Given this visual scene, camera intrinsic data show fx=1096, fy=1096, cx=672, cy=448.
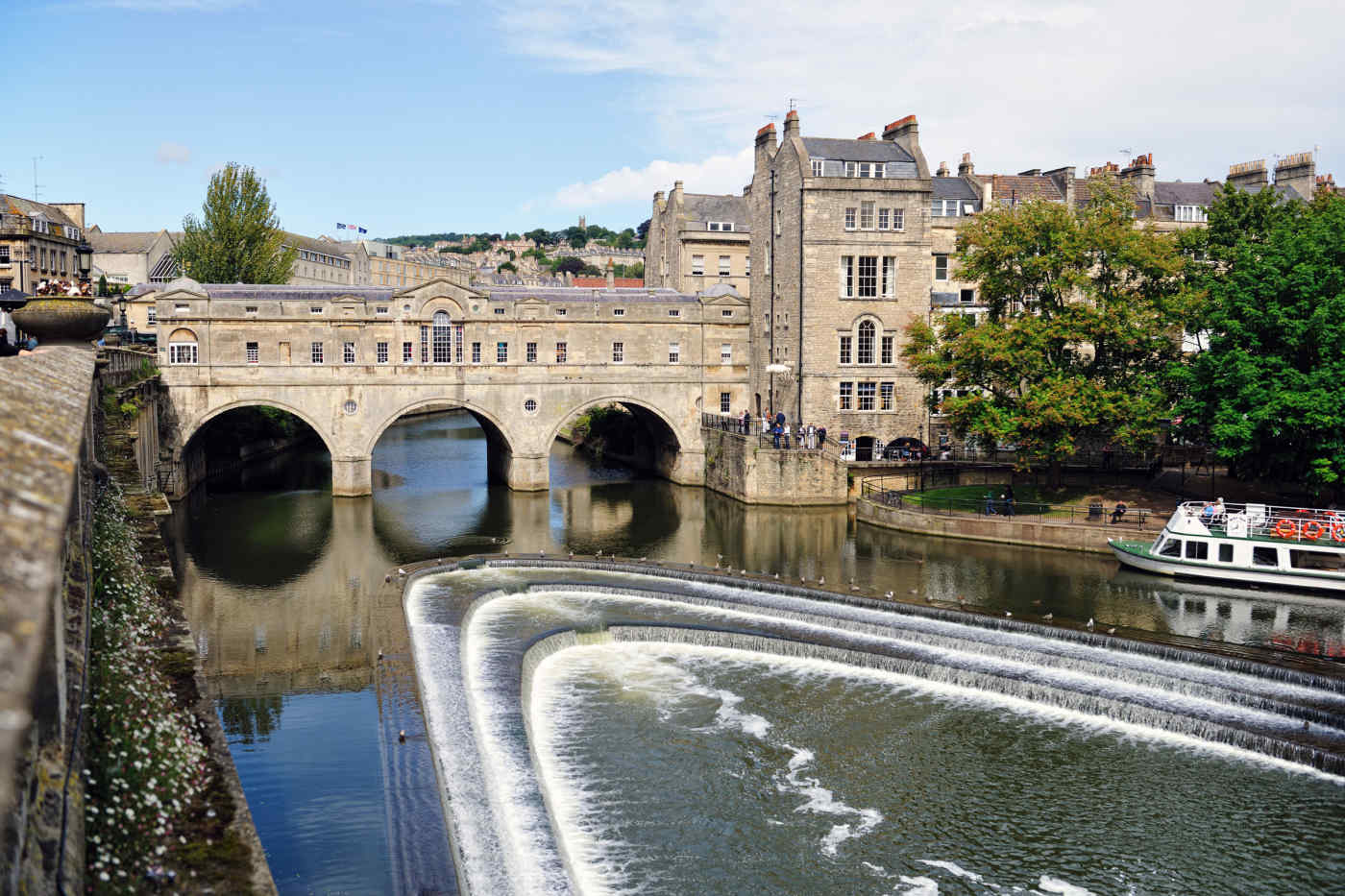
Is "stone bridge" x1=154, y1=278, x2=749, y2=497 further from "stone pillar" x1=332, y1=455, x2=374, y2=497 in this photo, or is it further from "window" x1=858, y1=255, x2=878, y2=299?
"window" x1=858, y1=255, x2=878, y2=299

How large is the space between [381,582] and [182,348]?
21.3 meters

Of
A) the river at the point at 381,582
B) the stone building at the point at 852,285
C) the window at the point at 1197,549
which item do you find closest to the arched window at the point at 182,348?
the river at the point at 381,582

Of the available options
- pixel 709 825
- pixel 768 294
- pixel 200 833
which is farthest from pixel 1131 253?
pixel 200 833

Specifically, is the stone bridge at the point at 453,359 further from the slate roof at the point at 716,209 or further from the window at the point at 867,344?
the slate roof at the point at 716,209

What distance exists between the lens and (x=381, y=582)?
109ft

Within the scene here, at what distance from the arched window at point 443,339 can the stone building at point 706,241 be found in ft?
64.0

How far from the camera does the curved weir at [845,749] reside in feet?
53.0

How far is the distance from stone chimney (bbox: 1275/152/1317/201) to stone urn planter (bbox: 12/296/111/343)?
6169 cm

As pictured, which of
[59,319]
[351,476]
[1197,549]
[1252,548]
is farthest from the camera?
[351,476]

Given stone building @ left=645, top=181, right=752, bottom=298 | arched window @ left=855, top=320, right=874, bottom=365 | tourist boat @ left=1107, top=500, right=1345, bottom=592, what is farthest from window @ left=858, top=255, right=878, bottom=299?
tourist boat @ left=1107, top=500, right=1345, bottom=592

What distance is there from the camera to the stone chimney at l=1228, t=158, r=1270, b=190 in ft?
194

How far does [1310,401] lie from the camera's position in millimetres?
33469

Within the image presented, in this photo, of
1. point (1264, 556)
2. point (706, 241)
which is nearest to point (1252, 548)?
point (1264, 556)

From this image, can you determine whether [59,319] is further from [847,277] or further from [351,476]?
[847,277]
